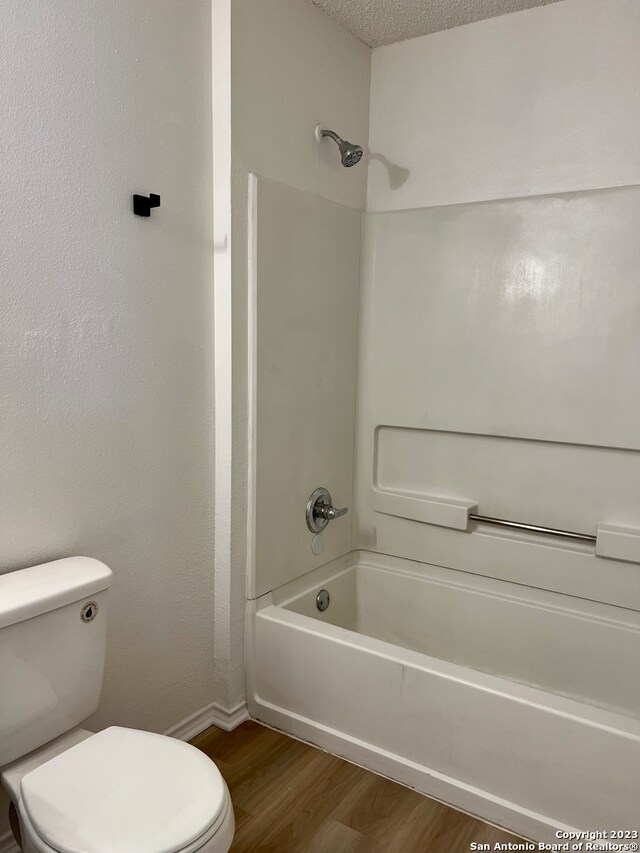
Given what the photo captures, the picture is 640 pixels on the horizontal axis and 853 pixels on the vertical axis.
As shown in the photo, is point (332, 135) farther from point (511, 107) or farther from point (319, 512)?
point (319, 512)

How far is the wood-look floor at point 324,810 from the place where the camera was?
68.4 inches

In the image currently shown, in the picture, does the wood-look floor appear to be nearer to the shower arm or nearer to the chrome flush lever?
the chrome flush lever

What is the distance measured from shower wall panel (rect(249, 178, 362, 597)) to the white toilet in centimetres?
71

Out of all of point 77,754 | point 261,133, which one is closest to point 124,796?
point 77,754

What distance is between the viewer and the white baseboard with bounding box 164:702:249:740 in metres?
2.13

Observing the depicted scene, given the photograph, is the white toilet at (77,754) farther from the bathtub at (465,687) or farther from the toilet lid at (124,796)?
the bathtub at (465,687)

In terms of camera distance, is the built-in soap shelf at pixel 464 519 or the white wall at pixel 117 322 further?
the built-in soap shelf at pixel 464 519

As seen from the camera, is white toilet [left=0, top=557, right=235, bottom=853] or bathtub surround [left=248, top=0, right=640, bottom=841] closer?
white toilet [left=0, top=557, right=235, bottom=853]

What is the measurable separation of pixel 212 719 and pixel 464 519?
1092 mm

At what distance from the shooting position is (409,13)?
221 cm

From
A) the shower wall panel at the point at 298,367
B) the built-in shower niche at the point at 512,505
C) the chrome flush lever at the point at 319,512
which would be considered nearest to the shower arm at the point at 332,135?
the shower wall panel at the point at 298,367

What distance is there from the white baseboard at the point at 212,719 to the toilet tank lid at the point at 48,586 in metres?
0.76

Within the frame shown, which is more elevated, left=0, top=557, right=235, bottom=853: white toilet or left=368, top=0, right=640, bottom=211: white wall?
left=368, top=0, right=640, bottom=211: white wall

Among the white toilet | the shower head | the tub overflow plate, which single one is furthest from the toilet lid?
the shower head
